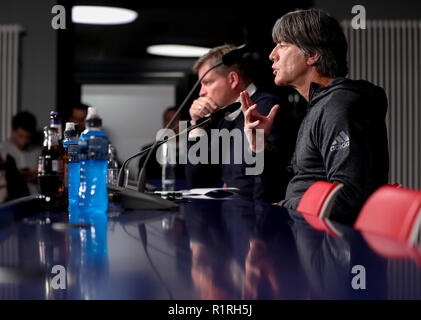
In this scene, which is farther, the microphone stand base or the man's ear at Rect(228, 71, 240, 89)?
the man's ear at Rect(228, 71, 240, 89)

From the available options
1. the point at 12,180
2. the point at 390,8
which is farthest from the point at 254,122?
the point at 390,8

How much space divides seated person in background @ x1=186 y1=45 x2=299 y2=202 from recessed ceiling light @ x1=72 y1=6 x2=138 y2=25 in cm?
294

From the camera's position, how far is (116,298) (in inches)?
19.3

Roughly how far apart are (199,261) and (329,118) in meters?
1.10

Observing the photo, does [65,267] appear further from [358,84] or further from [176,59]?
[176,59]

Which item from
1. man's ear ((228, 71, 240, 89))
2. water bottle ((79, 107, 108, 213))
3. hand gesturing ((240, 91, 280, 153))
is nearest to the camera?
water bottle ((79, 107, 108, 213))

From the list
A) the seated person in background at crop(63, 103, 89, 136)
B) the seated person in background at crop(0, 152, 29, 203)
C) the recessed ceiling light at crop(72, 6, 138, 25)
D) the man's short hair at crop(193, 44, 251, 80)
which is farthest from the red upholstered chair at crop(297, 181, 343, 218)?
the recessed ceiling light at crop(72, 6, 138, 25)

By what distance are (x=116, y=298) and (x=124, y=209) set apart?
0.92 metres

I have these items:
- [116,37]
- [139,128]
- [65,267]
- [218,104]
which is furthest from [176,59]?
[65,267]

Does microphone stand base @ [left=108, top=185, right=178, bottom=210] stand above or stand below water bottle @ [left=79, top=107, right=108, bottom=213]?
below

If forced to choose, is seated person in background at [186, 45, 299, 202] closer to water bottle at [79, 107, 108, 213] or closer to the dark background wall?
water bottle at [79, 107, 108, 213]

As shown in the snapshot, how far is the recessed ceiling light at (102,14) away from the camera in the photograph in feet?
17.5

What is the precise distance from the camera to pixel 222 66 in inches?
109

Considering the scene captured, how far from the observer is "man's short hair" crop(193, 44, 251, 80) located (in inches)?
104
